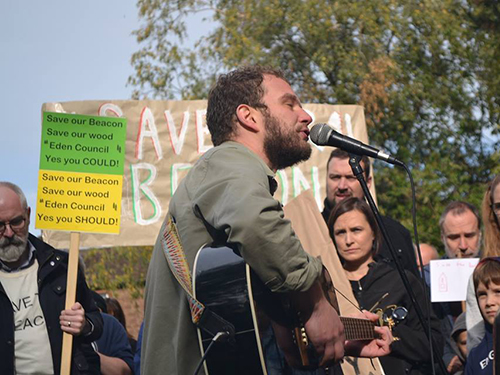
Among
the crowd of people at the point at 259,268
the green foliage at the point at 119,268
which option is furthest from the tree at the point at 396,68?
the crowd of people at the point at 259,268

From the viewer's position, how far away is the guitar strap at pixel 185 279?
2812 mm

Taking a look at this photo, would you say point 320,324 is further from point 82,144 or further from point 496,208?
point 82,144

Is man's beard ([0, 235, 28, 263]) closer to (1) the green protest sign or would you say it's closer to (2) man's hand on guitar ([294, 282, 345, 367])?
(1) the green protest sign

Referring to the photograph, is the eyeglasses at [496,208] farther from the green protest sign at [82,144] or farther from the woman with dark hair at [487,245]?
the green protest sign at [82,144]

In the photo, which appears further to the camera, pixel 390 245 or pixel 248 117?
pixel 390 245

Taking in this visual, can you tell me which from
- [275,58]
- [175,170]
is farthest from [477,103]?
[175,170]

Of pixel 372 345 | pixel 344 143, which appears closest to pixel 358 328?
pixel 372 345

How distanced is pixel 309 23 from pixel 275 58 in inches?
40.0

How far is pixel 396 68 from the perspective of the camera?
17.2 m

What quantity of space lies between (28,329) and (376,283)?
1928mm

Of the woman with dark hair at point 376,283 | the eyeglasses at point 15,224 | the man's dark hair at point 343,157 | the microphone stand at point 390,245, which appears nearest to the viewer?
the microphone stand at point 390,245

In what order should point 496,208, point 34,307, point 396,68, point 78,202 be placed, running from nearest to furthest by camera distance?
point 496,208 < point 34,307 < point 78,202 < point 396,68

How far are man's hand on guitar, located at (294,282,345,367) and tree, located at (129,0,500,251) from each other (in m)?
14.2

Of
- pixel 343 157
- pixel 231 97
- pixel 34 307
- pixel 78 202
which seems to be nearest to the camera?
pixel 231 97
